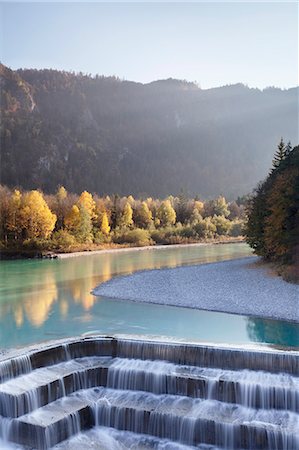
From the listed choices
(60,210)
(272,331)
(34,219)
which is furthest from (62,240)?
(272,331)

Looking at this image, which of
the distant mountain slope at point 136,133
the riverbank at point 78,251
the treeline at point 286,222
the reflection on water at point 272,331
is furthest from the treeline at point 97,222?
the distant mountain slope at point 136,133

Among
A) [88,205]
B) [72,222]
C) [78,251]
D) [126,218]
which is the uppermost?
[88,205]

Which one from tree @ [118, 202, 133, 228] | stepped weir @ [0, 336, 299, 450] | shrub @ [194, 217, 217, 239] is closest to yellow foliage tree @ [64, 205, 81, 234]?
tree @ [118, 202, 133, 228]

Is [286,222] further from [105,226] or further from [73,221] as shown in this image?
[105,226]

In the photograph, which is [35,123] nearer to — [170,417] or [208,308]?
[208,308]

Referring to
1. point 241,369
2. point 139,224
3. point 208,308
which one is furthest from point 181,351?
point 139,224
